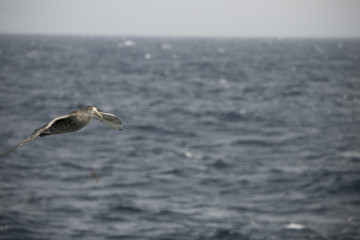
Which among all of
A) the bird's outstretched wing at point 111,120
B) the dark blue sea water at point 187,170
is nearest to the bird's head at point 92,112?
the bird's outstretched wing at point 111,120

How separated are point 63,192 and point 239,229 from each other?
10.4 m

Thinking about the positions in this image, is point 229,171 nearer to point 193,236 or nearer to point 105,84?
point 193,236

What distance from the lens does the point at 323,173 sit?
26.1 meters

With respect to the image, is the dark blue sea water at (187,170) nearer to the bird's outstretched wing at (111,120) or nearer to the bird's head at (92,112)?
the bird's outstretched wing at (111,120)

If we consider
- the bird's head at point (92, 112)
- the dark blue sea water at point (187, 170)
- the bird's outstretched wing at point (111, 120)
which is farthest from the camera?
the dark blue sea water at point (187, 170)

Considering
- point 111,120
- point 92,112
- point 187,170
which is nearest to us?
point 92,112

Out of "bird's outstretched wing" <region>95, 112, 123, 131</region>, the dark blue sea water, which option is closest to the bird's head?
"bird's outstretched wing" <region>95, 112, 123, 131</region>

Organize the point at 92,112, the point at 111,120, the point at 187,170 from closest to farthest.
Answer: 1. the point at 92,112
2. the point at 111,120
3. the point at 187,170

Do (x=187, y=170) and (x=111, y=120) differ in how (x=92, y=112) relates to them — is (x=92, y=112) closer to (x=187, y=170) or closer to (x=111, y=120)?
(x=111, y=120)

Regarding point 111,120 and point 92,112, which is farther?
point 111,120

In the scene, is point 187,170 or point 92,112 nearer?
point 92,112

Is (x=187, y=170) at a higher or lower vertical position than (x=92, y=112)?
lower

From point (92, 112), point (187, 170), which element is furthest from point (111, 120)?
point (187, 170)

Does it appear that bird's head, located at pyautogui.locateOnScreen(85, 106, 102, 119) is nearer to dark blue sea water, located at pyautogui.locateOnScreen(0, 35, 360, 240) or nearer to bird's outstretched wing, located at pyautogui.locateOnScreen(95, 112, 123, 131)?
bird's outstretched wing, located at pyautogui.locateOnScreen(95, 112, 123, 131)
